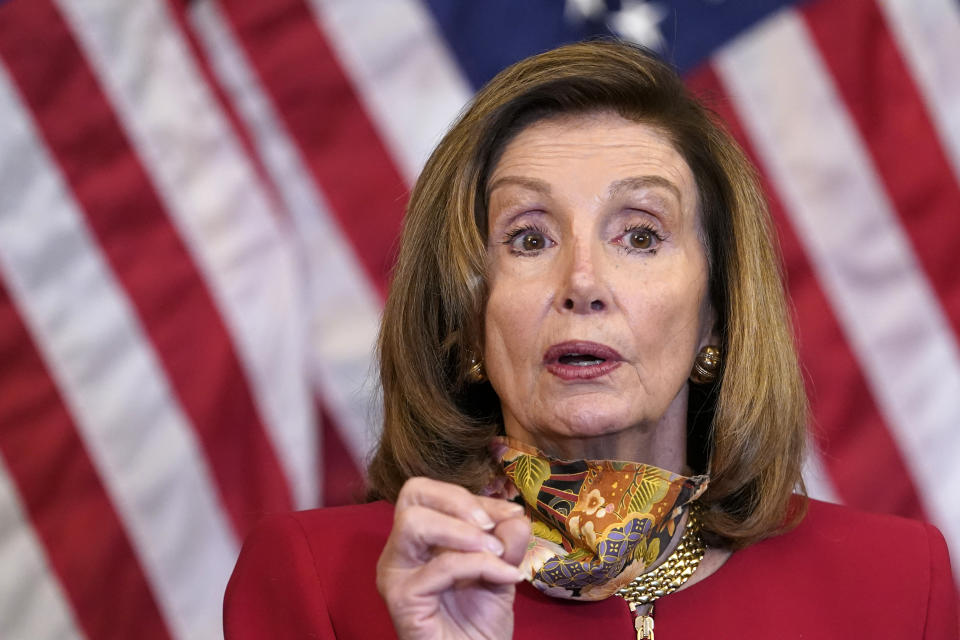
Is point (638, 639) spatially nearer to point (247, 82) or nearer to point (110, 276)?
point (110, 276)

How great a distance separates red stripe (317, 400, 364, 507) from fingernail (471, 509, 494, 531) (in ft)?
4.86

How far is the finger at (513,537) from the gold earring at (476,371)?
22.4 inches

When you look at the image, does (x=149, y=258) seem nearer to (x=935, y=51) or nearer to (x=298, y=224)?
(x=298, y=224)

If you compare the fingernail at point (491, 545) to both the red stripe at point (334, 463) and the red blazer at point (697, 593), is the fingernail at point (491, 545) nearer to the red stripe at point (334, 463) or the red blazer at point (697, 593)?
the red blazer at point (697, 593)

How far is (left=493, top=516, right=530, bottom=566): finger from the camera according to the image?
1259mm

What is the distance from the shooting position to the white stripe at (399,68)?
2.77m

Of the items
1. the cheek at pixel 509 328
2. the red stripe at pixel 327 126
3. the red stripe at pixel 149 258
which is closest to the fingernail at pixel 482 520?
the cheek at pixel 509 328

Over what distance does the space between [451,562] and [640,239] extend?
25.6 inches

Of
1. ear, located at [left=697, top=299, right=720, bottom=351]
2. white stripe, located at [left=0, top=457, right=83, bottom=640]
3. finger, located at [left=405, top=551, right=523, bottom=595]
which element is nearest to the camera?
finger, located at [left=405, top=551, right=523, bottom=595]

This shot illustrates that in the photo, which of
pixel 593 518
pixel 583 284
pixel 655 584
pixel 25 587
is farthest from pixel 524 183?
pixel 25 587

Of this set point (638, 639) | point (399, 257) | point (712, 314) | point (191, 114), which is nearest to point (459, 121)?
point (399, 257)

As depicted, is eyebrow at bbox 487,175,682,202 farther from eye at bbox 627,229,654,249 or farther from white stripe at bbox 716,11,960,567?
white stripe at bbox 716,11,960,567

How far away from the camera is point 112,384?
8.30ft

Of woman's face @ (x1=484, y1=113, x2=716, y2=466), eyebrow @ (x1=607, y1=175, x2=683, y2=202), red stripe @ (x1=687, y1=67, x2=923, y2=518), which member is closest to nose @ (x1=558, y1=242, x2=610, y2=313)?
woman's face @ (x1=484, y1=113, x2=716, y2=466)
